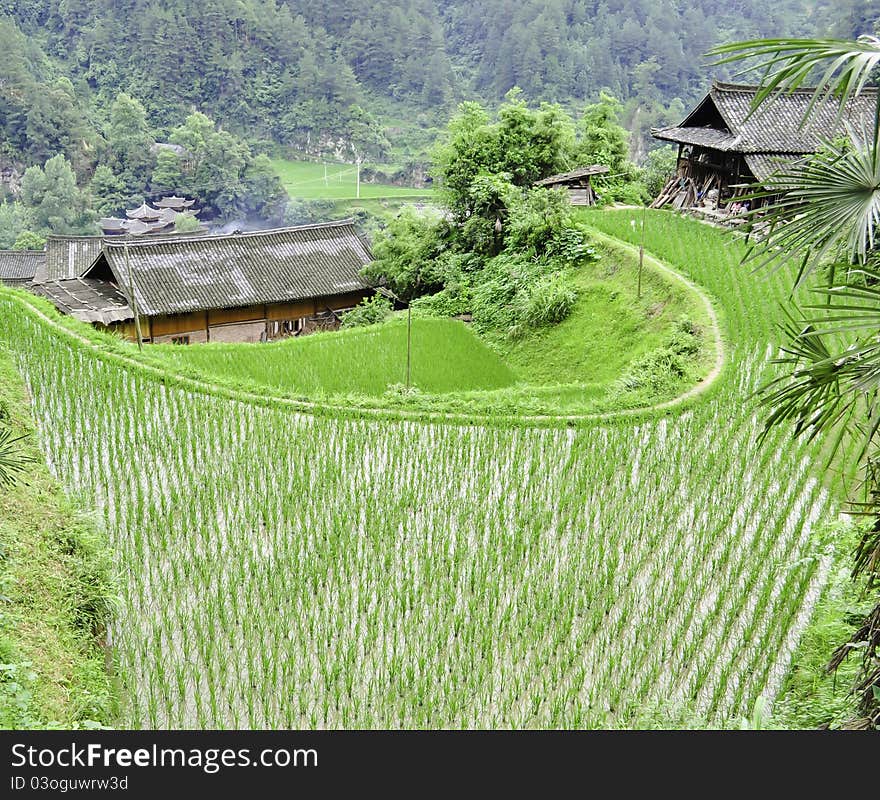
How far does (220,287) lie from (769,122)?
10824 millimetres

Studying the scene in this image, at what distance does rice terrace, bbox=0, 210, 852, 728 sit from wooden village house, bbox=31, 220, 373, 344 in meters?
5.55

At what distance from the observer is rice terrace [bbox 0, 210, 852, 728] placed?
18.3 feet

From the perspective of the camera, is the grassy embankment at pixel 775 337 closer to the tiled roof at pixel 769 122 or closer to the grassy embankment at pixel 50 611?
the tiled roof at pixel 769 122

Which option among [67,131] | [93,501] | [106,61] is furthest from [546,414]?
[106,61]

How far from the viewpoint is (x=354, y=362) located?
12.9 meters

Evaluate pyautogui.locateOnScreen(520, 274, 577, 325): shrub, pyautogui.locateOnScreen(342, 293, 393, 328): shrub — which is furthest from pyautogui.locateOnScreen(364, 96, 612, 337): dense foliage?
pyautogui.locateOnScreen(342, 293, 393, 328): shrub

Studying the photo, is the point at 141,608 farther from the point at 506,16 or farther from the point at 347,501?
the point at 506,16

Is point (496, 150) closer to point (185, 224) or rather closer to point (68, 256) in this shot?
point (68, 256)

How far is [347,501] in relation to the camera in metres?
8.05

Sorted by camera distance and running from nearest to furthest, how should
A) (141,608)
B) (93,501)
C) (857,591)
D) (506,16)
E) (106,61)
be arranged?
(857,591), (141,608), (93,501), (106,61), (506,16)

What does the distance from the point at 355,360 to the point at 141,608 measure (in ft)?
22.7

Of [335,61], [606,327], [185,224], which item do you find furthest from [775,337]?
[335,61]

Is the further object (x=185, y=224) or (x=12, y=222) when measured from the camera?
(x=185, y=224)

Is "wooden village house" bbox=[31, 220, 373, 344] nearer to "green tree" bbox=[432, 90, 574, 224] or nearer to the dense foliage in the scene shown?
the dense foliage
